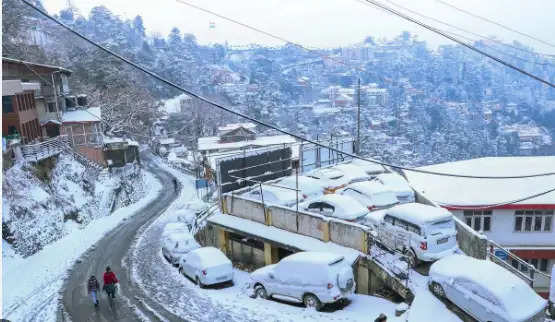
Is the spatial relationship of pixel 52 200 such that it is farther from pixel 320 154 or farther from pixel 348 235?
pixel 348 235

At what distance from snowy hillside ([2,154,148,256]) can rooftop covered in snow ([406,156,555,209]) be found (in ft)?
74.8

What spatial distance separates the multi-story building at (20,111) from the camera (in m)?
27.7

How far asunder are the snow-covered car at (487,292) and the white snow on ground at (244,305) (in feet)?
1.93

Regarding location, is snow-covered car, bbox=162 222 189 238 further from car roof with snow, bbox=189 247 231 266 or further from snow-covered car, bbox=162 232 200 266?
car roof with snow, bbox=189 247 231 266

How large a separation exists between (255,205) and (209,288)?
15.4 ft

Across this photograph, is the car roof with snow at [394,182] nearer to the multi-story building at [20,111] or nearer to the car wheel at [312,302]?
the car wheel at [312,302]

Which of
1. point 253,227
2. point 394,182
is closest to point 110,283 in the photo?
point 253,227

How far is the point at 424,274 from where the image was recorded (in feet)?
42.8

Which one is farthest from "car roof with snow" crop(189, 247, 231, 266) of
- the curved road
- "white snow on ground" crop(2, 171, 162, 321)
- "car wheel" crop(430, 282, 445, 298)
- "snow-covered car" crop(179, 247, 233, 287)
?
"car wheel" crop(430, 282, 445, 298)

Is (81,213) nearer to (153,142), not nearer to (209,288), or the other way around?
(209,288)

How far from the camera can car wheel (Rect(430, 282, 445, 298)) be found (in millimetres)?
11205

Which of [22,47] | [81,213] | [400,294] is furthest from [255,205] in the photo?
[22,47]

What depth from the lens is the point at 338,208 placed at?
674 inches

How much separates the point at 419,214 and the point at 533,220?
12590 mm
